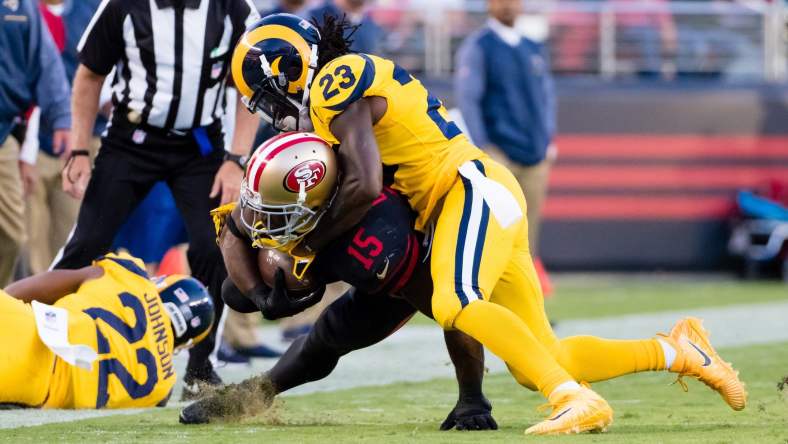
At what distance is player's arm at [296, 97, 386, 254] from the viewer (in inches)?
172

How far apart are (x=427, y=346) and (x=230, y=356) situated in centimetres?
120

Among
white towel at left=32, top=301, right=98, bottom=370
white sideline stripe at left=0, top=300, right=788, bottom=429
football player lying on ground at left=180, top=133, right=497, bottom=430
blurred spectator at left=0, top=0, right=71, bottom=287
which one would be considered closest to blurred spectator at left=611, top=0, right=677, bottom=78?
white sideline stripe at left=0, top=300, right=788, bottom=429

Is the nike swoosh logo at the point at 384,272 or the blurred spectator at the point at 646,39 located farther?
the blurred spectator at the point at 646,39

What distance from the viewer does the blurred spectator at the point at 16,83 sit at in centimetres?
698

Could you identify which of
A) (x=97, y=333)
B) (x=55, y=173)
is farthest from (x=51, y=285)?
(x=55, y=173)

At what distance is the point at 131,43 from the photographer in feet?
19.4

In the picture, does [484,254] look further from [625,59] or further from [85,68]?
[625,59]

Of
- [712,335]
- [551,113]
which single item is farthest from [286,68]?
[551,113]

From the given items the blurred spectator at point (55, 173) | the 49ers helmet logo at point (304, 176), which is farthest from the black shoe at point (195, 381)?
the blurred spectator at point (55, 173)

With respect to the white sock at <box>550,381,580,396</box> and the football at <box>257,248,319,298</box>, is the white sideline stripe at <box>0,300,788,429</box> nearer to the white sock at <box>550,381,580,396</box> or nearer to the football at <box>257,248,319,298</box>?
the football at <box>257,248,319,298</box>

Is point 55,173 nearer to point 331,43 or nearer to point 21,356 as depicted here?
point 21,356

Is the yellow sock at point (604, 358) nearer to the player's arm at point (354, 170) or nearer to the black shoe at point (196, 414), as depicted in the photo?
the player's arm at point (354, 170)

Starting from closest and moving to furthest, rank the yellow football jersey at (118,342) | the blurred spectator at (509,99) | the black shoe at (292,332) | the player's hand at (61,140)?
the yellow football jersey at (118,342), the player's hand at (61,140), the black shoe at (292,332), the blurred spectator at (509,99)

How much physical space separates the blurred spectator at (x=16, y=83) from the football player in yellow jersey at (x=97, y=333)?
62.4 inches
